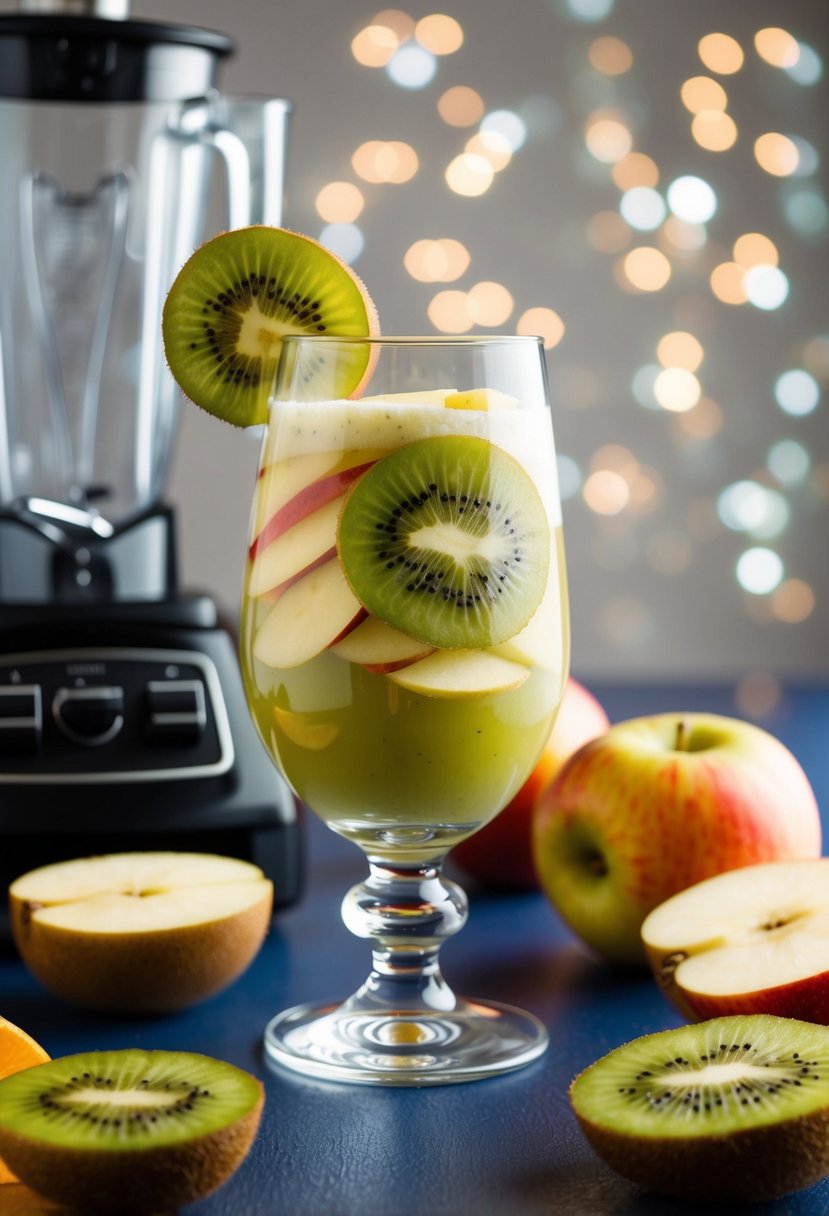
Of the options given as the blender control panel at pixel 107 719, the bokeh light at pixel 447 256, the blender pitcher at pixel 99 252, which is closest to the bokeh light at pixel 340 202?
the bokeh light at pixel 447 256

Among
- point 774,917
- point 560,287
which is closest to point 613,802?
point 774,917

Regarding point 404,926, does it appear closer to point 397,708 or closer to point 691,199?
point 397,708

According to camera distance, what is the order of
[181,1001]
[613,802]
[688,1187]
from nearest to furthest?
1. [688,1187]
2. [181,1001]
3. [613,802]

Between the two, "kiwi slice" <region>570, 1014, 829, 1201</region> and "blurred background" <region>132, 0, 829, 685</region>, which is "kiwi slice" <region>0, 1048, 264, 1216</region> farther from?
"blurred background" <region>132, 0, 829, 685</region>

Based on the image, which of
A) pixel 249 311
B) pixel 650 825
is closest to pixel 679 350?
pixel 650 825

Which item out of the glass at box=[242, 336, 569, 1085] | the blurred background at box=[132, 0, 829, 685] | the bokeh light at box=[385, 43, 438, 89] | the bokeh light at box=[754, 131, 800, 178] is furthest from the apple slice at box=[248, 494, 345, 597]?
the bokeh light at box=[754, 131, 800, 178]

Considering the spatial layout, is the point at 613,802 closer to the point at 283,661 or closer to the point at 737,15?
the point at 283,661
